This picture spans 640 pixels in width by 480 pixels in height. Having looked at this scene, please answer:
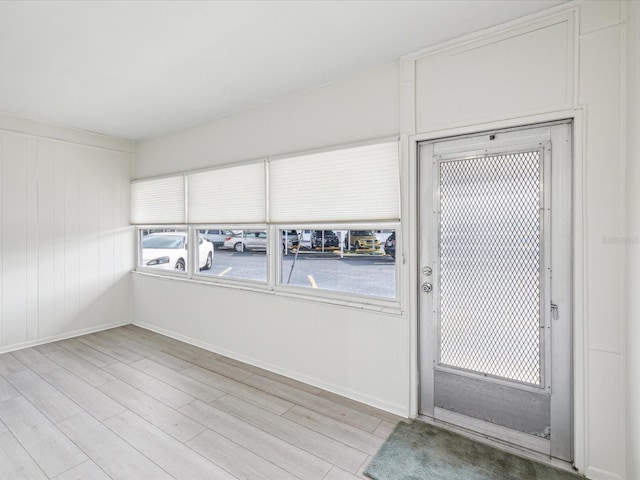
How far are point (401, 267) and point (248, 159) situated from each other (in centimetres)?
200

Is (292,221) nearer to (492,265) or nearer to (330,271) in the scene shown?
(330,271)

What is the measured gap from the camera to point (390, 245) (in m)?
2.75

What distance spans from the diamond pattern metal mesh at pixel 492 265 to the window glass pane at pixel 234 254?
73.4 inches

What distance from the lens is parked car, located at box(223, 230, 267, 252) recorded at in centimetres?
355

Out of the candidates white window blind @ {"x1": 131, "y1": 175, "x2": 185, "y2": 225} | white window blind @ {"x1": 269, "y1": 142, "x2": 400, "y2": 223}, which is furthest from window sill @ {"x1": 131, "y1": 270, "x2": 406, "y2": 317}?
white window blind @ {"x1": 131, "y1": 175, "x2": 185, "y2": 225}

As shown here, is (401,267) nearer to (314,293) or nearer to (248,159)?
(314,293)

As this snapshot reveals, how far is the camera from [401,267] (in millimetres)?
2602

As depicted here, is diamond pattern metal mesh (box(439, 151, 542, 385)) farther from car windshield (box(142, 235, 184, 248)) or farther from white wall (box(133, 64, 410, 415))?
car windshield (box(142, 235, 184, 248))

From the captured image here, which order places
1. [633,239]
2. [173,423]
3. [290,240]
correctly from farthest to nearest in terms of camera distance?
[290,240] < [173,423] < [633,239]

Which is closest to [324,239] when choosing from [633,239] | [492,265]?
[492,265]

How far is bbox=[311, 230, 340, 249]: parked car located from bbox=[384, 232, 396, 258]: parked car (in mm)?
464

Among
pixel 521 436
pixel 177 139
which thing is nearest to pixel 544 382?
pixel 521 436

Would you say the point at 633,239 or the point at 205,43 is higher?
the point at 205,43

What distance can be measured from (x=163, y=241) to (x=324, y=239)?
278cm
